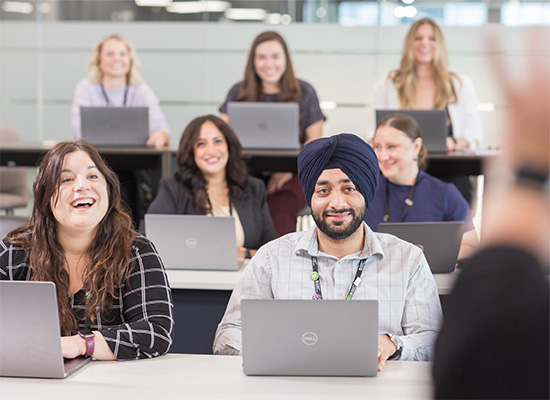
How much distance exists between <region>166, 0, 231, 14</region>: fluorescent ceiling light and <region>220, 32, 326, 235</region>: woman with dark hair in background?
2.25 meters

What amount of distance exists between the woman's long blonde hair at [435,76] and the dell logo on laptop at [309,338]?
3.44 m

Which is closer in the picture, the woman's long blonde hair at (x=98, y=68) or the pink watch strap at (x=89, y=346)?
the pink watch strap at (x=89, y=346)

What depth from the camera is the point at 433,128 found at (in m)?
4.55

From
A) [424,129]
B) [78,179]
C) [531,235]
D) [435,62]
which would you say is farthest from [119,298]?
[435,62]

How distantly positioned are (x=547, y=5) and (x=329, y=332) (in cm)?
549

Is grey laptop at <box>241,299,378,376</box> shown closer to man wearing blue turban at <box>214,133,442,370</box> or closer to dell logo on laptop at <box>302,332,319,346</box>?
dell logo on laptop at <box>302,332,319,346</box>

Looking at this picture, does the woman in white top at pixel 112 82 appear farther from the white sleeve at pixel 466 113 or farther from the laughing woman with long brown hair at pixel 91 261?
the laughing woman with long brown hair at pixel 91 261

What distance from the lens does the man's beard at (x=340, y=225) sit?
7.52ft

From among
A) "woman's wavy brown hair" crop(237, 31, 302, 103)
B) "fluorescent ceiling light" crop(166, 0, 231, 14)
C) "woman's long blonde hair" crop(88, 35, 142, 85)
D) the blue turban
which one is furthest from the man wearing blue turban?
"fluorescent ceiling light" crop(166, 0, 231, 14)

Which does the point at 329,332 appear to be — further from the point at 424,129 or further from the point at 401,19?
the point at 401,19

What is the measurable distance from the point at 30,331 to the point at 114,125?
128 inches

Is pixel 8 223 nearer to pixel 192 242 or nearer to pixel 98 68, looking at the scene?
pixel 192 242

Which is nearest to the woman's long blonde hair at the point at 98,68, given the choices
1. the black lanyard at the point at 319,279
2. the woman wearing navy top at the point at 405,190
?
the woman wearing navy top at the point at 405,190

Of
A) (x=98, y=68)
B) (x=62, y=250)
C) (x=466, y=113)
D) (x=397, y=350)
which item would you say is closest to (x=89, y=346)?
(x=62, y=250)
